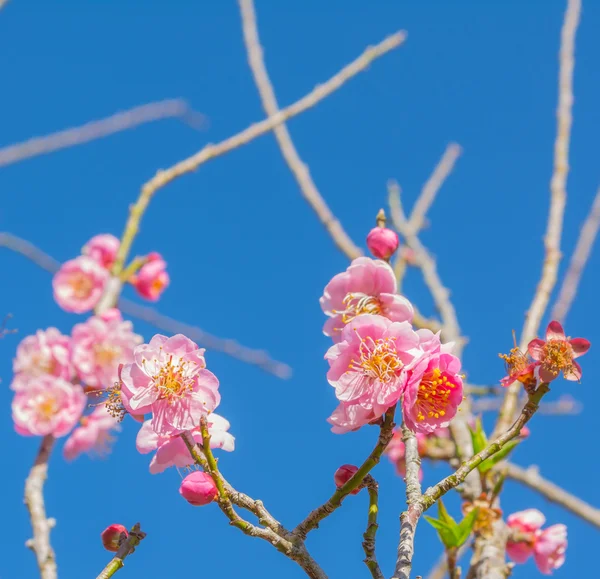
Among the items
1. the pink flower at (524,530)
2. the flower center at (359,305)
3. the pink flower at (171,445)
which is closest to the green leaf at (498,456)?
the pink flower at (524,530)

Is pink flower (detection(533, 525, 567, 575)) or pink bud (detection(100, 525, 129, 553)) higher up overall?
pink flower (detection(533, 525, 567, 575))

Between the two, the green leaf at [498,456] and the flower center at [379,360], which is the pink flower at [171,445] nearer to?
the flower center at [379,360]

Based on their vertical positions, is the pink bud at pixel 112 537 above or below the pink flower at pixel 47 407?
below

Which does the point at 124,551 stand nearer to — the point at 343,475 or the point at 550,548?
the point at 343,475

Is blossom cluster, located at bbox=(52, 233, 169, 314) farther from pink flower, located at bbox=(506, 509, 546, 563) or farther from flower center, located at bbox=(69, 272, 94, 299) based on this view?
pink flower, located at bbox=(506, 509, 546, 563)

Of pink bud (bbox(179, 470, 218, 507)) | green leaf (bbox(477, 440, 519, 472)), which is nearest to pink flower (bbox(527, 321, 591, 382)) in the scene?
pink bud (bbox(179, 470, 218, 507))
